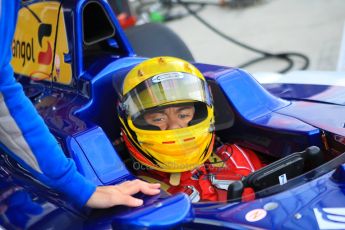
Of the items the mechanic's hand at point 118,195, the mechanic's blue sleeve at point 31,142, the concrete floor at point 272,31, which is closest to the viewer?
the mechanic's blue sleeve at point 31,142

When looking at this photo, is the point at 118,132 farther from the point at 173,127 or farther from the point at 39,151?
→ the point at 39,151

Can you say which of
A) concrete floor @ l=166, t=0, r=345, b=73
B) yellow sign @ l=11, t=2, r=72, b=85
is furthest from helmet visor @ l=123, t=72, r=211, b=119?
concrete floor @ l=166, t=0, r=345, b=73

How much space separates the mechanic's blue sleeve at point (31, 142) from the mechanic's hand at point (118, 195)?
3 centimetres

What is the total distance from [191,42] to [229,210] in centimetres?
408

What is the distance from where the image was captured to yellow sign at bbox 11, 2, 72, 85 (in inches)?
90.4

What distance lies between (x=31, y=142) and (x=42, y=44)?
1049mm

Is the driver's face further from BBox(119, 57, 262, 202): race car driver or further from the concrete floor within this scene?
the concrete floor

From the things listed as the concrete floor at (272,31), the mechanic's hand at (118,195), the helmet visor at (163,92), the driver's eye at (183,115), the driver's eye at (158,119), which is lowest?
the concrete floor at (272,31)

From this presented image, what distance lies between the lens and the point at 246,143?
2113 millimetres

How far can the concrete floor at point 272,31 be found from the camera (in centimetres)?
463

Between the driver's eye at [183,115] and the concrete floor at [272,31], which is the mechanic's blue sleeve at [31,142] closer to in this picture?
the driver's eye at [183,115]

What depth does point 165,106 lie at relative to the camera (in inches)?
72.9

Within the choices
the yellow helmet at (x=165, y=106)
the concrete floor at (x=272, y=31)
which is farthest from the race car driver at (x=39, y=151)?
the concrete floor at (x=272, y=31)

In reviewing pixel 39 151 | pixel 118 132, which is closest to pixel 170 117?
pixel 118 132
